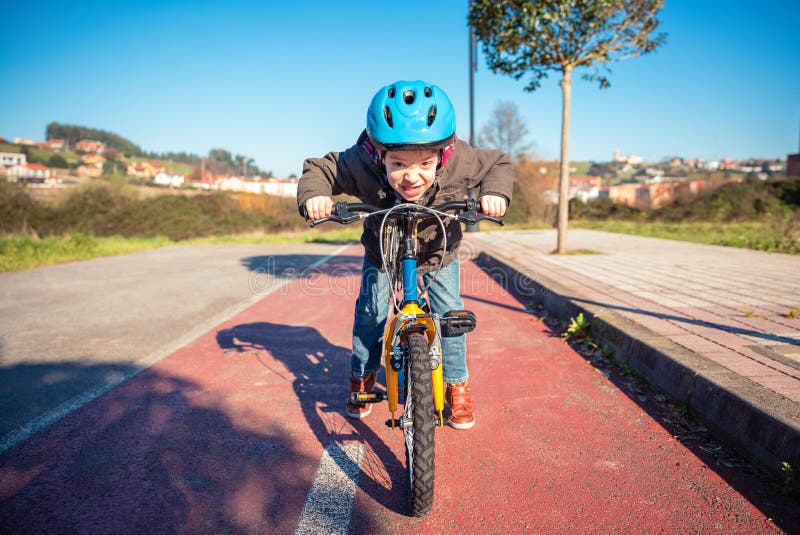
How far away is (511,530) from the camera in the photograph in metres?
1.85

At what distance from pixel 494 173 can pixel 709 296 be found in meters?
3.73

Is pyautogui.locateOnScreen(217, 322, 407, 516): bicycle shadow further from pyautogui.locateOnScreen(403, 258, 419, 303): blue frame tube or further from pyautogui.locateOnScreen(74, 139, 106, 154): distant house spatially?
pyautogui.locateOnScreen(74, 139, 106, 154): distant house

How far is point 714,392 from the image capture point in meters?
2.57

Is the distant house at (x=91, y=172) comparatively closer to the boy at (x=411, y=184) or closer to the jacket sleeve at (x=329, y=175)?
the jacket sleeve at (x=329, y=175)

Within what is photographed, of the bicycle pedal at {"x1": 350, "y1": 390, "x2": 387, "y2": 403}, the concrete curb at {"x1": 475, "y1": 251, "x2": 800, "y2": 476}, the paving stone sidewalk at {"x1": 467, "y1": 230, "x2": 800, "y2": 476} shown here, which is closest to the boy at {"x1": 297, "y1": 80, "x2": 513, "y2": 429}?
the bicycle pedal at {"x1": 350, "y1": 390, "x2": 387, "y2": 403}

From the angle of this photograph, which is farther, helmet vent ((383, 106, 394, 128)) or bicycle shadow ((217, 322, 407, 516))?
bicycle shadow ((217, 322, 407, 516))

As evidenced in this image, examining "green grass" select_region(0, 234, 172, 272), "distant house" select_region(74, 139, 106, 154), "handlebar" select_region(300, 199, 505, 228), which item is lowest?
"green grass" select_region(0, 234, 172, 272)

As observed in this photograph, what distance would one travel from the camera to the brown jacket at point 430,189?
8.07ft

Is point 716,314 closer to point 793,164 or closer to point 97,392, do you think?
point 97,392

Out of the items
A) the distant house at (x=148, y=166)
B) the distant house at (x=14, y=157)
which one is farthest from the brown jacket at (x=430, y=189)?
the distant house at (x=148, y=166)

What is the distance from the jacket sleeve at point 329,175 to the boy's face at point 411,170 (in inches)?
16.1

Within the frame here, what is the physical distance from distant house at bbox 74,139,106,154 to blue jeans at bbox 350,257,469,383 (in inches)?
2866

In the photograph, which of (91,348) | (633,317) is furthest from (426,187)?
(91,348)

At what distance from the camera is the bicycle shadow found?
2236mm
